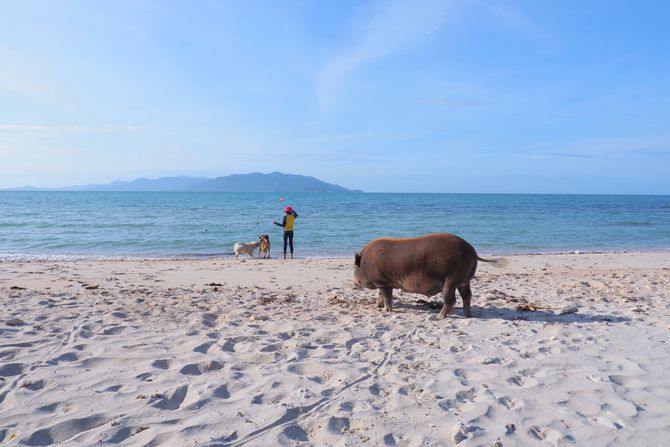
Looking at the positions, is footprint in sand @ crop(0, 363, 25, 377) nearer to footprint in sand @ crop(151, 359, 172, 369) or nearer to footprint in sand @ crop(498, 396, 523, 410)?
footprint in sand @ crop(151, 359, 172, 369)

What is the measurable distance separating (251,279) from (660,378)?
840 cm

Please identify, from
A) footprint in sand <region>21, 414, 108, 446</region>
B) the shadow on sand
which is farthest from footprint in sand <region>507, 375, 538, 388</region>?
footprint in sand <region>21, 414, 108, 446</region>

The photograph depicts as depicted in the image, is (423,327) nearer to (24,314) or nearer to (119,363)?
(119,363)

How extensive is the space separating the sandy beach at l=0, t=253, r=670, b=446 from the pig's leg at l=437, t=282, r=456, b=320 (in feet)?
0.78

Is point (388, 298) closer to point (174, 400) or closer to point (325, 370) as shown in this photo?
point (325, 370)

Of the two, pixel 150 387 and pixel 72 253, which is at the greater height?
pixel 150 387

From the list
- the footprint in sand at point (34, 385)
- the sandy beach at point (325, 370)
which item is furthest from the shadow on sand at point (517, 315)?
the footprint in sand at point (34, 385)

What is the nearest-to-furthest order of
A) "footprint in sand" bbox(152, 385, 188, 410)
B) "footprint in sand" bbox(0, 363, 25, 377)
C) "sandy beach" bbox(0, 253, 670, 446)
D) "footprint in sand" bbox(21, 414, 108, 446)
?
"footprint in sand" bbox(21, 414, 108, 446) → "sandy beach" bbox(0, 253, 670, 446) → "footprint in sand" bbox(152, 385, 188, 410) → "footprint in sand" bbox(0, 363, 25, 377)

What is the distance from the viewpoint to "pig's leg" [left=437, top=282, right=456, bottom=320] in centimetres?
712

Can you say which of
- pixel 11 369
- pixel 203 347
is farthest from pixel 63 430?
pixel 203 347

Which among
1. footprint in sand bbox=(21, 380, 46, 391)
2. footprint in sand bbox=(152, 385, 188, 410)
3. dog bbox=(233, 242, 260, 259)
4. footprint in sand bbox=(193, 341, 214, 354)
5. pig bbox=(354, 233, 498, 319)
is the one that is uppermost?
pig bbox=(354, 233, 498, 319)

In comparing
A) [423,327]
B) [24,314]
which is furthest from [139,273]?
[423,327]

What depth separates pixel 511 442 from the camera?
360cm

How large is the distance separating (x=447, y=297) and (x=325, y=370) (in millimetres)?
2838
